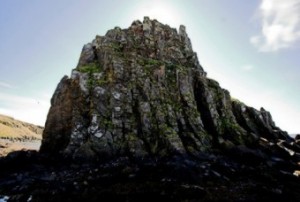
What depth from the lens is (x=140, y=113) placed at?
57.1m

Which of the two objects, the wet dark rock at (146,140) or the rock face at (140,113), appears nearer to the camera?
the wet dark rock at (146,140)

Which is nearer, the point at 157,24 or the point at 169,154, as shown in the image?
the point at 169,154

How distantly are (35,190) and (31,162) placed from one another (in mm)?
16937

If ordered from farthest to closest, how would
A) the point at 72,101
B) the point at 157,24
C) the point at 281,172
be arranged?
the point at 157,24, the point at 72,101, the point at 281,172

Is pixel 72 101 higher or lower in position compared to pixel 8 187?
higher

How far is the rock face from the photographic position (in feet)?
170

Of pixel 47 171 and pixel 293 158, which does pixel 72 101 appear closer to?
pixel 47 171

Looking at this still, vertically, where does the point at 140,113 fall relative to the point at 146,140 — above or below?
above

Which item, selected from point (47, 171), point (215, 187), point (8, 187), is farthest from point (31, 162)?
point (215, 187)

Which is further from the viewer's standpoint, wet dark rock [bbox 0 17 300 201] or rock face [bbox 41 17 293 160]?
rock face [bbox 41 17 293 160]

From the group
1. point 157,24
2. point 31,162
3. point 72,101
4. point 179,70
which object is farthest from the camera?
point 157,24

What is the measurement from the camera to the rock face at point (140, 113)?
51875mm

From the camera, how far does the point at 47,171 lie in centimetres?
4197

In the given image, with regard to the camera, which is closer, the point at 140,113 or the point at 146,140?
the point at 146,140
